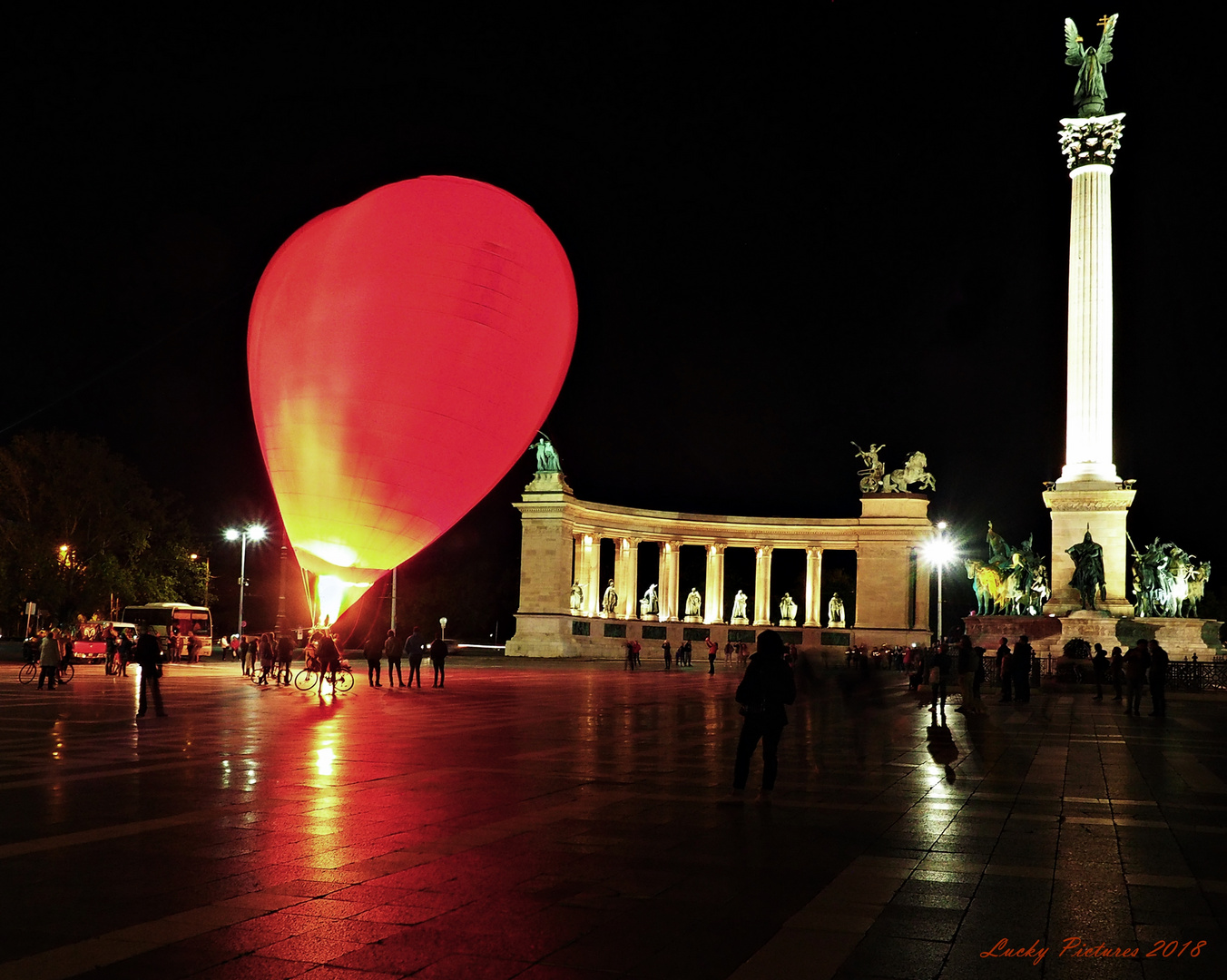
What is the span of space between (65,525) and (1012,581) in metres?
53.1

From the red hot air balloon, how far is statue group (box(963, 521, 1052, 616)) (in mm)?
33984

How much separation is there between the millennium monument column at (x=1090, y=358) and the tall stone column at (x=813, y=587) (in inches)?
1564

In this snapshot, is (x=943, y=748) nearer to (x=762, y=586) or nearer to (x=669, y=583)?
(x=669, y=583)

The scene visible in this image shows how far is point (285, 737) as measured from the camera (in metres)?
20.9

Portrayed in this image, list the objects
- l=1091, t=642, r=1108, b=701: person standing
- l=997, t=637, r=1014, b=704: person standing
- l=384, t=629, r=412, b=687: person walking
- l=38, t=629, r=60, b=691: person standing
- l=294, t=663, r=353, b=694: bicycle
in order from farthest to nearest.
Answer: l=384, t=629, r=412, b=687: person walking, l=1091, t=642, r=1108, b=701: person standing, l=294, t=663, r=353, b=694: bicycle, l=997, t=637, r=1014, b=704: person standing, l=38, t=629, r=60, b=691: person standing

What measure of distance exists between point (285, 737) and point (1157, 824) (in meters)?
14.0

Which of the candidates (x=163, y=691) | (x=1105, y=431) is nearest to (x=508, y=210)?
(x=163, y=691)

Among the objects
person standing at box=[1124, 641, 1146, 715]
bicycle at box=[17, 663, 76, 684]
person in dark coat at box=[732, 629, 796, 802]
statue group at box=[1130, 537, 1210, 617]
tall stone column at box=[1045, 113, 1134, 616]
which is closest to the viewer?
person in dark coat at box=[732, 629, 796, 802]

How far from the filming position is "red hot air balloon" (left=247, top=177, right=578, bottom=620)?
25469 mm

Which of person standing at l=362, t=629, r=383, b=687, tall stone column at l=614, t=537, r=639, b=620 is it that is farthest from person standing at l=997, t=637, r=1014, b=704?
tall stone column at l=614, t=537, r=639, b=620

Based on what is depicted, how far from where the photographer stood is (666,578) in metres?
94.2

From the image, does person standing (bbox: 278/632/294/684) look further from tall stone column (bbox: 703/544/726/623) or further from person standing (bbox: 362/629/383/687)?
tall stone column (bbox: 703/544/726/623)

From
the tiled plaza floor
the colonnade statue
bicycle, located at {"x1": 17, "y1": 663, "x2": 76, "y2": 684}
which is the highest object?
the colonnade statue

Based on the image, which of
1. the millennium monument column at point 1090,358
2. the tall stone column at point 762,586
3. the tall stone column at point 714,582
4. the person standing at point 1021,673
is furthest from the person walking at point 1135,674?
the tall stone column at point 762,586
